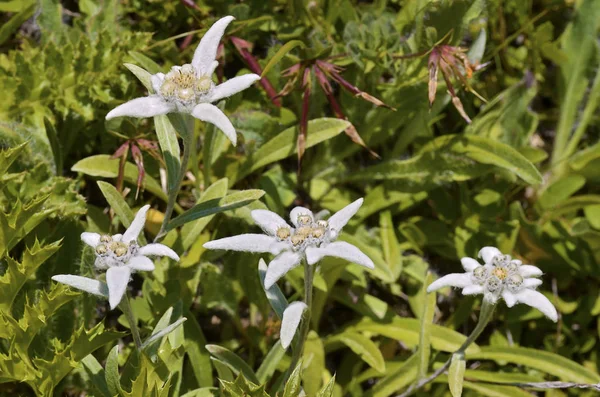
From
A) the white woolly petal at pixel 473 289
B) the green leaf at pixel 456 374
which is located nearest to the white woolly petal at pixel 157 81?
the white woolly petal at pixel 473 289

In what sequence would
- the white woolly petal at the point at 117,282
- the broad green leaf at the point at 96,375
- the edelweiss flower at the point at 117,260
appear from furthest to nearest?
1. the broad green leaf at the point at 96,375
2. the edelweiss flower at the point at 117,260
3. the white woolly petal at the point at 117,282

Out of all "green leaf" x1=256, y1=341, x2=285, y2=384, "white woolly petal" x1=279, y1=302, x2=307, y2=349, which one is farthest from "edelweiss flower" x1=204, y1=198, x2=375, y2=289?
"green leaf" x1=256, y1=341, x2=285, y2=384

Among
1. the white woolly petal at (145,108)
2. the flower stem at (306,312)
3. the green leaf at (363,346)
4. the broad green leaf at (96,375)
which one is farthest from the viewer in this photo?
the green leaf at (363,346)

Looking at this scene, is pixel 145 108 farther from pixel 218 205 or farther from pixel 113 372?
pixel 113 372

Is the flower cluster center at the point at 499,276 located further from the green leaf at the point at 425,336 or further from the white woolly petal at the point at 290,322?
the white woolly petal at the point at 290,322

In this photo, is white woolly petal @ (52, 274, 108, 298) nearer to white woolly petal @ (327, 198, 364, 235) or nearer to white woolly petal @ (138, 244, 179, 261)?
white woolly petal @ (138, 244, 179, 261)

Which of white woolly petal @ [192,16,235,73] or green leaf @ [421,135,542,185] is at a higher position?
white woolly petal @ [192,16,235,73]

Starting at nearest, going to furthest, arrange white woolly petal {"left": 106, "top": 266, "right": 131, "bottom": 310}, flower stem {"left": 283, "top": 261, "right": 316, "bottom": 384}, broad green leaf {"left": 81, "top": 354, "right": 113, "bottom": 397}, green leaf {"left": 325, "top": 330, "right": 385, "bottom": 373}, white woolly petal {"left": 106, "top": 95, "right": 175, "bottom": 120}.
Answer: white woolly petal {"left": 106, "top": 266, "right": 131, "bottom": 310} < white woolly petal {"left": 106, "top": 95, "right": 175, "bottom": 120} < flower stem {"left": 283, "top": 261, "right": 316, "bottom": 384} < broad green leaf {"left": 81, "top": 354, "right": 113, "bottom": 397} < green leaf {"left": 325, "top": 330, "right": 385, "bottom": 373}
